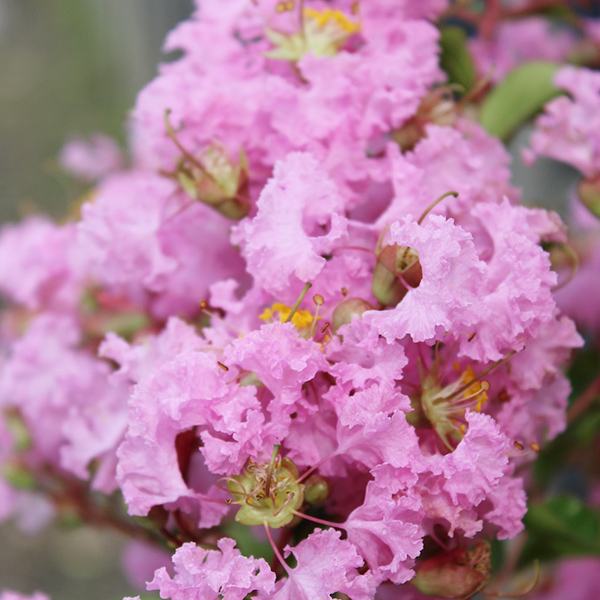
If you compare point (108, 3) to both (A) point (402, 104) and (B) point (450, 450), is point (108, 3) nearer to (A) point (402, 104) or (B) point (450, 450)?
(A) point (402, 104)

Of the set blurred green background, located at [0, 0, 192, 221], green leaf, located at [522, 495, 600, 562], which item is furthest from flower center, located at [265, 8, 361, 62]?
blurred green background, located at [0, 0, 192, 221]

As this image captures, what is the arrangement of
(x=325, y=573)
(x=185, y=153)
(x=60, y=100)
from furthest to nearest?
(x=60, y=100), (x=185, y=153), (x=325, y=573)

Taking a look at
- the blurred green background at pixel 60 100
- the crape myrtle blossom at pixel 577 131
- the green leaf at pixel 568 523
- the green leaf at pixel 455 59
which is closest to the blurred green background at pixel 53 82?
the blurred green background at pixel 60 100

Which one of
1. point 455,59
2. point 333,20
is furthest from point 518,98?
point 333,20

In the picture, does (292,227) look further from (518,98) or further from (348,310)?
(518,98)

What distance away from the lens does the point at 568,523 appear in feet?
1.91

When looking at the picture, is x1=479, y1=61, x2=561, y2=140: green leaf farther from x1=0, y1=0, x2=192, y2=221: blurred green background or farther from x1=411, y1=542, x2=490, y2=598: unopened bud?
x1=0, y1=0, x2=192, y2=221: blurred green background

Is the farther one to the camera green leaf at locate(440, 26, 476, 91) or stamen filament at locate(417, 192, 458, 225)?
green leaf at locate(440, 26, 476, 91)

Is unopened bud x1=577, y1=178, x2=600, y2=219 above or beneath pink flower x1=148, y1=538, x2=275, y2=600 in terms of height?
above

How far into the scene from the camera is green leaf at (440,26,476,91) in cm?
64

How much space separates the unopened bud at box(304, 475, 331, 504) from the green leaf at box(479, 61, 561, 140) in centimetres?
34

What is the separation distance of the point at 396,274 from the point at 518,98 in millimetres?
273

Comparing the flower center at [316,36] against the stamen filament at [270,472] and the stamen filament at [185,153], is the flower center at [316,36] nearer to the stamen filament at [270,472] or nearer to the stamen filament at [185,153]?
the stamen filament at [185,153]

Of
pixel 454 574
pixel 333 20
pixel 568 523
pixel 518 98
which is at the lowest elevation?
pixel 568 523
